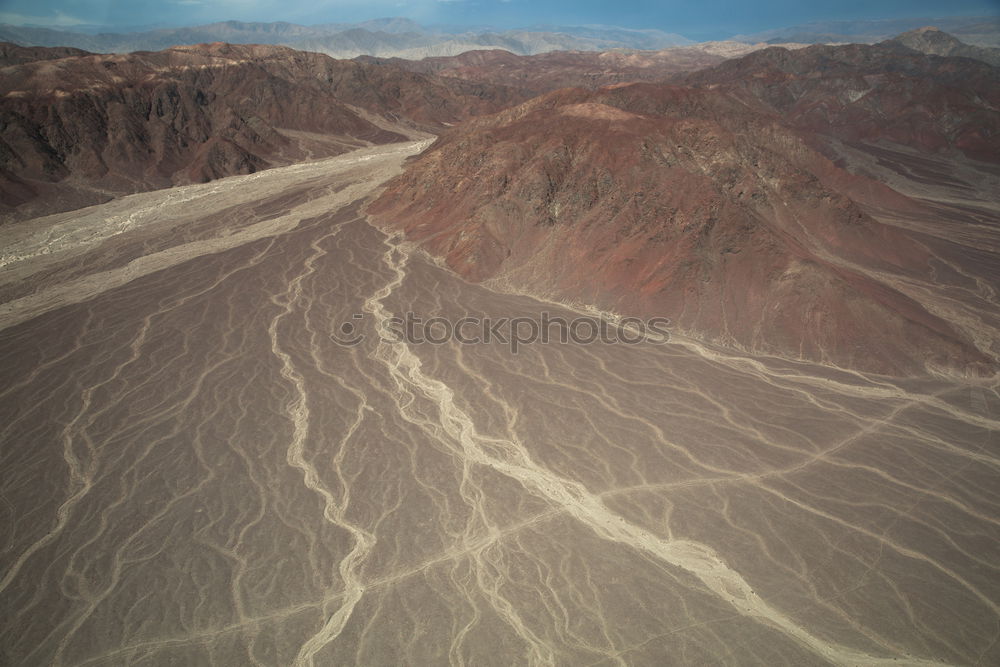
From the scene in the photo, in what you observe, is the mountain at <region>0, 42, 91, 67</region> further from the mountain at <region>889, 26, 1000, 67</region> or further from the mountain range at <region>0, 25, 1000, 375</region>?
the mountain at <region>889, 26, 1000, 67</region>

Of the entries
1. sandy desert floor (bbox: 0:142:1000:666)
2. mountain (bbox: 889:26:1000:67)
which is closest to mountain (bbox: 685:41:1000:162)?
mountain (bbox: 889:26:1000:67)

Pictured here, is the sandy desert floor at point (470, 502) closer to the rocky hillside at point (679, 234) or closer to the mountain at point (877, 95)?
the rocky hillside at point (679, 234)

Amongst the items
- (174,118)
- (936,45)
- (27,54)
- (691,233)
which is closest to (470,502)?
(691,233)

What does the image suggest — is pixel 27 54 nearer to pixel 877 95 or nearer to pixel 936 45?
pixel 877 95

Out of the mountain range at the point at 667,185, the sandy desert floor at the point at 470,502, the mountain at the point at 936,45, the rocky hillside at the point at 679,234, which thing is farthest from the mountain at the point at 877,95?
the sandy desert floor at the point at 470,502

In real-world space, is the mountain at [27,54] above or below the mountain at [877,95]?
below
